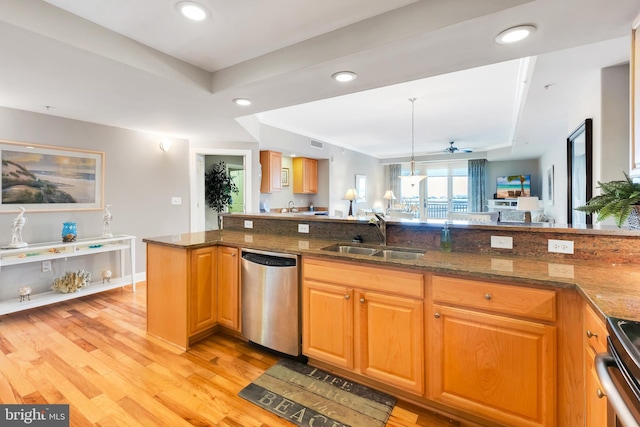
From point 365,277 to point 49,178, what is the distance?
3.92 m

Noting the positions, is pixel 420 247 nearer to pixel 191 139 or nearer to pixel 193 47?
pixel 193 47

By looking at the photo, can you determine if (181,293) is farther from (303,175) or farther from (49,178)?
(303,175)

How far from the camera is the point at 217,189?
19.6 feet

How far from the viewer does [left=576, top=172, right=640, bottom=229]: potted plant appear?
1.48m

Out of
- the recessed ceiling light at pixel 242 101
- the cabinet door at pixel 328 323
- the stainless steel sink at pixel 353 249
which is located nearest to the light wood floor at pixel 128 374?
the cabinet door at pixel 328 323

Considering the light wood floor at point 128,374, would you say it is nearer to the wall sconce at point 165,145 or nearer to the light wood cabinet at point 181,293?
the light wood cabinet at point 181,293

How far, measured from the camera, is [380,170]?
9.95 meters

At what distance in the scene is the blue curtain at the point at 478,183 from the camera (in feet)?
28.1

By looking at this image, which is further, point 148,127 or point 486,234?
point 148,127

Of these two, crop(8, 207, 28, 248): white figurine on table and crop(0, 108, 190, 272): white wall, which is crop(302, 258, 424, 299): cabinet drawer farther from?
crop(0, 108, 190, 272): white wall

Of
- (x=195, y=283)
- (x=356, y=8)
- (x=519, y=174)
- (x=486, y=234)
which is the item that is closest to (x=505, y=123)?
(x=519, y=174)

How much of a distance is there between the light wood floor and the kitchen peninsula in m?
0.32

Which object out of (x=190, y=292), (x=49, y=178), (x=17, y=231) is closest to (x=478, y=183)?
(x=190, y=292)

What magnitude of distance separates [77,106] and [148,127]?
3.16ft
